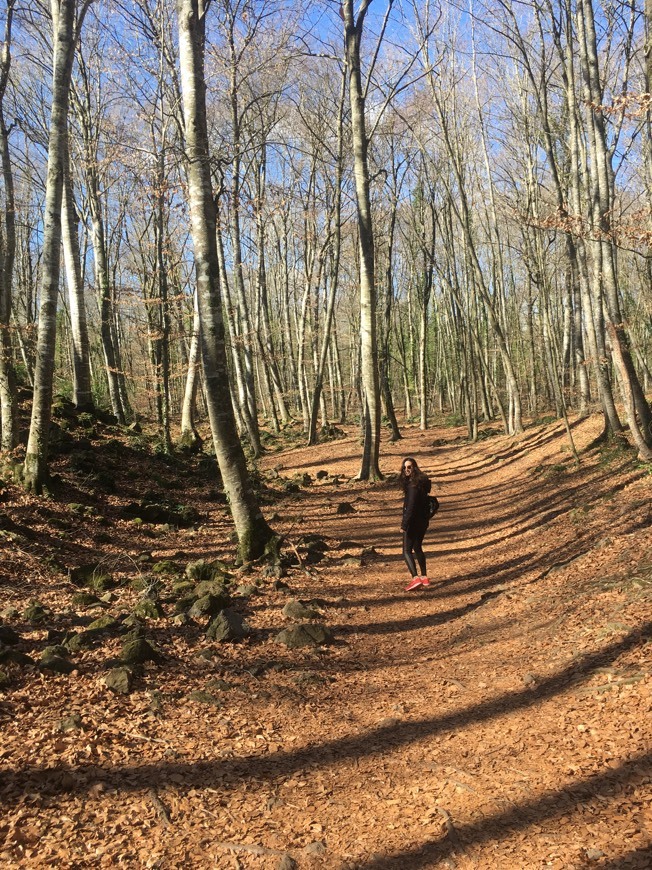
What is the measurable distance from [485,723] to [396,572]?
4.16m

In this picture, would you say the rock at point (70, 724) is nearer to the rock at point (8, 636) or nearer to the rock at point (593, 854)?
the rock at point (8, 636)

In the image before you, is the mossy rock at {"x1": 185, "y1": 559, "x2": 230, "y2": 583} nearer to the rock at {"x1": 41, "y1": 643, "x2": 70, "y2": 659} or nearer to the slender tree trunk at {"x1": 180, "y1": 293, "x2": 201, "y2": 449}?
the rock at {"x1": 41, "y1": 643, "x2": 70, "y2": 659}

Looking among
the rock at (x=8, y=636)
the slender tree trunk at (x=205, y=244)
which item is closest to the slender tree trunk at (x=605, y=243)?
the slender tree trunk at (x=205, y=244)

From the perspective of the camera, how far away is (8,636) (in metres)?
4.69

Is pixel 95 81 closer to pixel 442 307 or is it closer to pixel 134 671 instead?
pixel 134 671

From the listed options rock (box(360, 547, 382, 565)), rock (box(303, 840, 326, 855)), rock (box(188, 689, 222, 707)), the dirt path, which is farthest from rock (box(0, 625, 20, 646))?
rock (box(360, 547, 382, 565))

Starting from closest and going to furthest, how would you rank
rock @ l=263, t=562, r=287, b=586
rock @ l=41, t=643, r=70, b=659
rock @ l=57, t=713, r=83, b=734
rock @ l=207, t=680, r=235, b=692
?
rock @ l=57, t=713, r=83, b=734 < rock @ l=41, t=643, r=70, b=659 < rock @ l=207, t=680, r=235, b=692 < rock @ l=263, t=562, r=287, b=586

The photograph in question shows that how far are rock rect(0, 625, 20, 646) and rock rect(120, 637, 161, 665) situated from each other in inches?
33.9

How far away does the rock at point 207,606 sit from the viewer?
586 centimetres

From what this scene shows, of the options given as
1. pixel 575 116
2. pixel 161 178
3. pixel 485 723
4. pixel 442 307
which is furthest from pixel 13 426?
pixel 442 307

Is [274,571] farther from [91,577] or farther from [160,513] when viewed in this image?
[160,513]

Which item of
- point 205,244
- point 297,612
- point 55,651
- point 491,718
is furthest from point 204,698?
point 205,244

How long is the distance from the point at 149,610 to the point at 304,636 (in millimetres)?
1580

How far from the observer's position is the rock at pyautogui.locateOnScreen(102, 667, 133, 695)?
4309 millimetres
